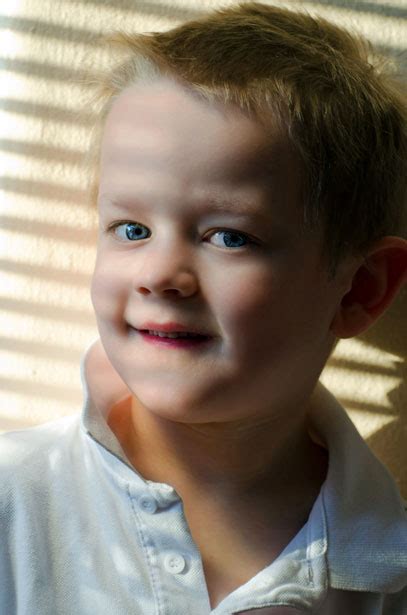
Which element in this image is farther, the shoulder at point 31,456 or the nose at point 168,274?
the shoulder at point 31,456

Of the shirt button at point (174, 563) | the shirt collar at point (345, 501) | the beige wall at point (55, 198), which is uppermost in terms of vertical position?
the beige wall at point (55, 198)

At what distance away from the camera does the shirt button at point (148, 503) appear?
1.29m

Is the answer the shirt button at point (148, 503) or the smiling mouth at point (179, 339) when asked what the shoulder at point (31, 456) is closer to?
the shirt button at point (148, 503)

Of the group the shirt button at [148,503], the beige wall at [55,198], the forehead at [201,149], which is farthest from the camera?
the beige wall at [55,198]

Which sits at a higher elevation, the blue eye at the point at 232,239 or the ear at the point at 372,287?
the blue eye at the point at 232,239

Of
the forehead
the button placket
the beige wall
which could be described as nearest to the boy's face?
the forehead

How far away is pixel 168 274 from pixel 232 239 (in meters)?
0.09

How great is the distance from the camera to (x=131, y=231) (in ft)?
4.17

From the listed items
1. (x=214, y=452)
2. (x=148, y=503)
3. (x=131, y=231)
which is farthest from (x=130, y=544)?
(x=131, y=231)

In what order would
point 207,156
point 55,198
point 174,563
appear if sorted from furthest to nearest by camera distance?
point 55,198 → point 174,563 → point 207,156

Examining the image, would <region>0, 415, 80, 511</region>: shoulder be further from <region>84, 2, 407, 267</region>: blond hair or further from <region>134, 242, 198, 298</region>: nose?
<region>84, 2, 407, 267</region>: blond hair

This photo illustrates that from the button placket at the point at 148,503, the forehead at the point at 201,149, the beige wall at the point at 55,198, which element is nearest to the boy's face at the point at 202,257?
the forehead at the point at 201,149

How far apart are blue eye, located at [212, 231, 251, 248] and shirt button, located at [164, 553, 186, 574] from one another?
38cm

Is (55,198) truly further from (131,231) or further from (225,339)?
(225,339)
